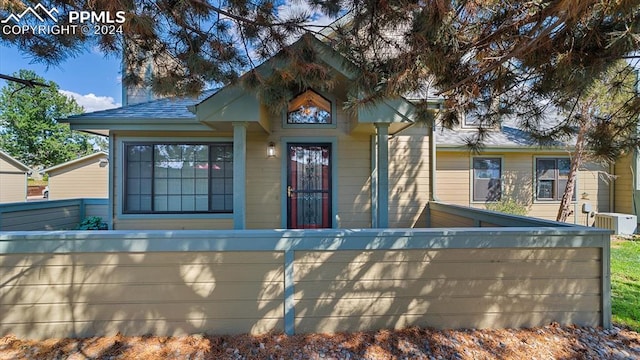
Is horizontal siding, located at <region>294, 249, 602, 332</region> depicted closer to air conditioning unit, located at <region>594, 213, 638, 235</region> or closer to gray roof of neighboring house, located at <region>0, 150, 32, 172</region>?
air conditioning unit, located at <region>594, 213, 638, 235</region>

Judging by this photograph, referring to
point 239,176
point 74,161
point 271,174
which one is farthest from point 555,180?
point 74,161

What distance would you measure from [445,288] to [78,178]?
19042 mm

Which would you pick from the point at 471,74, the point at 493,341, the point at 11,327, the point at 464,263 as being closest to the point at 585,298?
the point at 493,341

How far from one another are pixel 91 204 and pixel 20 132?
38624 millimetres

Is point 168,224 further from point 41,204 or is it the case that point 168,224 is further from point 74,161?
point 74,161

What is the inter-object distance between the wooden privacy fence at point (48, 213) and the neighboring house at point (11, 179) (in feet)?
43.4

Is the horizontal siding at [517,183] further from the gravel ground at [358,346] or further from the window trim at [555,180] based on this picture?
the gravel ground at [358,346]

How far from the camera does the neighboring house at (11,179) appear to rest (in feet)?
53.2

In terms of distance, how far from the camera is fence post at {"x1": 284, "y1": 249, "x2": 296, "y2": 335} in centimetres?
287

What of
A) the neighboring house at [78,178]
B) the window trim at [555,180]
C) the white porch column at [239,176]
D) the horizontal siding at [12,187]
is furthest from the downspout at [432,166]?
the horizontal siding at [12,187]

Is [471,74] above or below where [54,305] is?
above

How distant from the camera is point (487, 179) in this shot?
8500mm

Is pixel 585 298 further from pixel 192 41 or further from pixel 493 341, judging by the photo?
pixel 192 41

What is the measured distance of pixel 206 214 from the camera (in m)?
5.88
